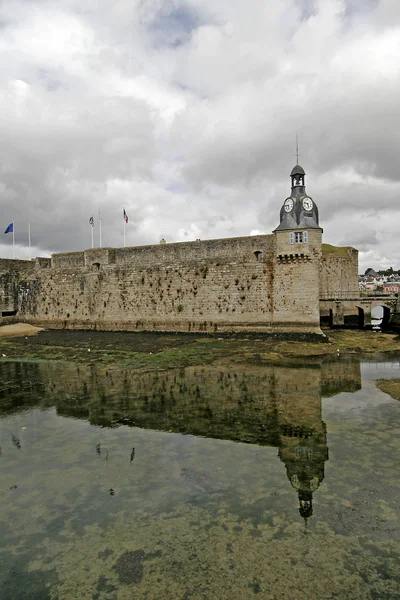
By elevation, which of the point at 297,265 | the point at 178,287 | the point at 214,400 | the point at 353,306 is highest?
the point at 297,265

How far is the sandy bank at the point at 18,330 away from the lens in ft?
86.7

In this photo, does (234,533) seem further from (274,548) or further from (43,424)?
(43,424)

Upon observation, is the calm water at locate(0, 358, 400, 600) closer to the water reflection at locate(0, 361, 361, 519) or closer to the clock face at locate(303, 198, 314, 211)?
the water reflection at locate(0, 361, 361, 519)

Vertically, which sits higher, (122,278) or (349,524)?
(122,278)

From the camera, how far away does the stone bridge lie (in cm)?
2707

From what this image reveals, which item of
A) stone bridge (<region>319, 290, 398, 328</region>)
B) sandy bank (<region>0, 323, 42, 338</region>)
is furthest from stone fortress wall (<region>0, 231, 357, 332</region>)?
stone bridge (<region>319, 290, 398, 328</region>)

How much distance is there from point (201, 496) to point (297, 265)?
17.8 metres

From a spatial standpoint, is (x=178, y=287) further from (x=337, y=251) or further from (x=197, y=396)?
(x=337, y=251)

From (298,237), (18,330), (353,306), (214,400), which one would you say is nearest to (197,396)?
(214,400)

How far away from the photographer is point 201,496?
5.76 m

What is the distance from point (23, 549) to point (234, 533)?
2465 mm

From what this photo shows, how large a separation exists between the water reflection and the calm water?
5cm

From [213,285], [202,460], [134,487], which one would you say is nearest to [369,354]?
[213,285]

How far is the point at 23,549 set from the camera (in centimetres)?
473
